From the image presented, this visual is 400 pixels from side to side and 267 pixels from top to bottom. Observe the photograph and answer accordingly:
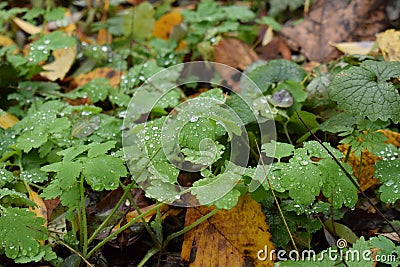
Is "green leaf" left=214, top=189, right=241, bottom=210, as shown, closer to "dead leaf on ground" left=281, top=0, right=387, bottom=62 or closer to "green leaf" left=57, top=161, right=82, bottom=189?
"green leaf" left=57, top=161, right=82, bottom=189

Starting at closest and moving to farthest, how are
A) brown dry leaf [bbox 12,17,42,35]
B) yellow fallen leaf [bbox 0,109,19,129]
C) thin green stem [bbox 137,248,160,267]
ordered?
thin green stem [bbox 137,248,160,267], yellow fallen leaf [bbox 0,109,19,129], brown dry leaf [bbox 12,17,42,35]

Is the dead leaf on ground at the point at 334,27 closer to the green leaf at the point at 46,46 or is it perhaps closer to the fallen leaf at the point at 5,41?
the green leaf at the point at 46,46

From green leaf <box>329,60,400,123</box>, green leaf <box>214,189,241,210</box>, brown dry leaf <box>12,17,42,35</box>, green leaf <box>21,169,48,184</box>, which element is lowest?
brown dry leaf <box>12,17,42,35</box>

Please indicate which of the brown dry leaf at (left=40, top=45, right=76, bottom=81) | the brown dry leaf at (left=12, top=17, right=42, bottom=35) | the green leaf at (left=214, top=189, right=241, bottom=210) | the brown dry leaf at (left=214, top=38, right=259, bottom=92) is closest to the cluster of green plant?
the green leaf at (left=214, top=189, right=241, bottom=210)

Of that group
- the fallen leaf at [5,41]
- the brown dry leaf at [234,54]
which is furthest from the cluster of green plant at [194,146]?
the fallen leaf at [5,41]

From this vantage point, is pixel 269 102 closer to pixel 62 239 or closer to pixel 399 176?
pixel 399 176

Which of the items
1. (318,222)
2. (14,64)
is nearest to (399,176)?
(318,222)
